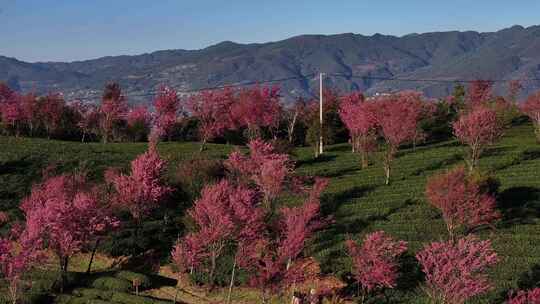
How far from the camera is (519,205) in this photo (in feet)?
144

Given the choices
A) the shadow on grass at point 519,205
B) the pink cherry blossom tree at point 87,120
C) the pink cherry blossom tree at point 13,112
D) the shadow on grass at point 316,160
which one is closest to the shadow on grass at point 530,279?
the shadow on grass at point 519,205

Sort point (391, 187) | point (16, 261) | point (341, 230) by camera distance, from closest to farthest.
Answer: point (16, 261), point (341, 230), point (391, 187)

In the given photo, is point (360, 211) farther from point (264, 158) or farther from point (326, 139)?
point (326, 139)

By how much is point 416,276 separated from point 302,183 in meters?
19.4

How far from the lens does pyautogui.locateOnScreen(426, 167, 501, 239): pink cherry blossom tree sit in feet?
114

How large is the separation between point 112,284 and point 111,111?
52022 millimetres

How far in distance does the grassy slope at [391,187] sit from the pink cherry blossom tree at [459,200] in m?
2.74

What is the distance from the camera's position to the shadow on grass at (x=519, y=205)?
41.7 m

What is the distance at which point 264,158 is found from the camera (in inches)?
1795

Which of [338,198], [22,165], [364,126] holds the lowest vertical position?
[338,198]

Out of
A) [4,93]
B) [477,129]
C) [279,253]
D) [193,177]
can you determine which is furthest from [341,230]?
[4,93]

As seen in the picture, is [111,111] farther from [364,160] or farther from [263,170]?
[263,170]

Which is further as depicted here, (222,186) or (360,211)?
(360,211)

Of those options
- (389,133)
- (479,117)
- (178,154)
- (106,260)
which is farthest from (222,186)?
(178,154)
